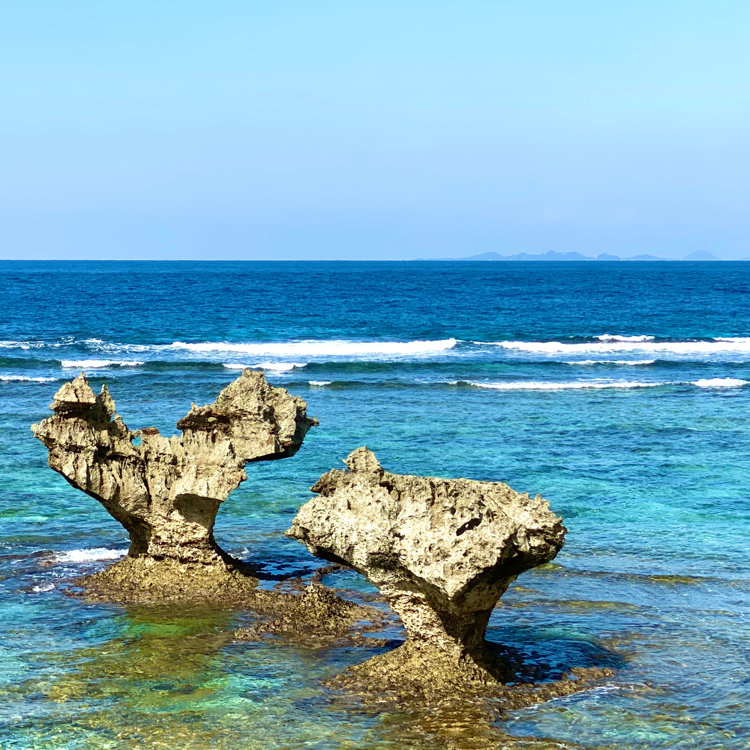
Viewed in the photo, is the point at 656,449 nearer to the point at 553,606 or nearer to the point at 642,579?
the point at 642,579

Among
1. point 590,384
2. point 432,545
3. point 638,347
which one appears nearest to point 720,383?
point 590,384

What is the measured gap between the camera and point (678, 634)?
12016 mm

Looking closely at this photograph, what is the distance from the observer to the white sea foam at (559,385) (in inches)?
1372

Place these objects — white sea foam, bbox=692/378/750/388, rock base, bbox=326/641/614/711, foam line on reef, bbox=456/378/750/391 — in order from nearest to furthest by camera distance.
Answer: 1. rock base, bbox=326/641/614/711
2. foam line on reef, bbox=456/378/750/391
3. white sea foam, bbox=692/378/750/388

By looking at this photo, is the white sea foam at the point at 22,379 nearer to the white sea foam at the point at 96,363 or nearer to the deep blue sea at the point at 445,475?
the deep blue sea at the point at 445,475

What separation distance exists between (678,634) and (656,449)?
41.2ft

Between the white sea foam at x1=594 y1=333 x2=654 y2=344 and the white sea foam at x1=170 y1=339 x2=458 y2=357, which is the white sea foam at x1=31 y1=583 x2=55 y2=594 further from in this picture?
the white sea foam at x1=594 y1=333 x2=654 y2=344

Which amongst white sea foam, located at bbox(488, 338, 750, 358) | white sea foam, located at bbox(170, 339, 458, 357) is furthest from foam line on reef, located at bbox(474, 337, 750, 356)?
white sea foam, located at bbox(170, 339, 458, 357)

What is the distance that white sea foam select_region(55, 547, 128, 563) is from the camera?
48.6ft

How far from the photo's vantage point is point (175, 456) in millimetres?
13609

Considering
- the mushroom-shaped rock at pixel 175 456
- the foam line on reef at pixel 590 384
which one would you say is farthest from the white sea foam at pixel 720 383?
the mushroom-shaped rock at pixel 175 456

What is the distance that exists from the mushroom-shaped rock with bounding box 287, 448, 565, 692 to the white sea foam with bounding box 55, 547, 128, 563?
538 cm

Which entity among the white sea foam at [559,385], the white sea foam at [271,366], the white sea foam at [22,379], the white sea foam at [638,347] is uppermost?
the white sea foam at [638,347]

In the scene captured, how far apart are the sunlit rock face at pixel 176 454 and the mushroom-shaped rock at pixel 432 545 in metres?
2.75
